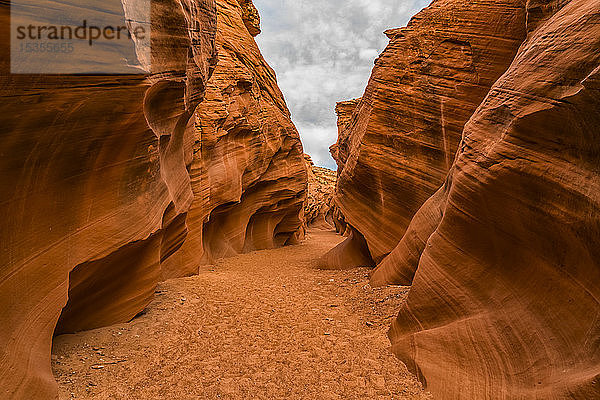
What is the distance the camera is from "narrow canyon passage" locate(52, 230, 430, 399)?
4.10 m

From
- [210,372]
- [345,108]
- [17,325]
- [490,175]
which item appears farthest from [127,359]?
[345,108]

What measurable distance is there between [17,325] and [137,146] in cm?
244

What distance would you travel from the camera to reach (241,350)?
5164 millimetres

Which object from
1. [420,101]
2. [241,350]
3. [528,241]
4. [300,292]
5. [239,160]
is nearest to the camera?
[528,241]

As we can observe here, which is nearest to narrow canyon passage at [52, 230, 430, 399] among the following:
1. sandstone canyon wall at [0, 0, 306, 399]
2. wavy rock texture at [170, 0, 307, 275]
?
sandstone canyon wall at [0, 0, 306, 399]

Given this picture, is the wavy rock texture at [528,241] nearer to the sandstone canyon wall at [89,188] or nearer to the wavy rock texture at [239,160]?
the sandstone canyon wall at [89,188]

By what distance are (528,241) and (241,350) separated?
3.94m

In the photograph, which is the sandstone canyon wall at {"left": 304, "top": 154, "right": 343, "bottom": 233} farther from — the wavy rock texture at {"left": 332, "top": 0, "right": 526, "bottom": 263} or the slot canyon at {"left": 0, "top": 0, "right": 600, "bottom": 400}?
the slot canyon at {"left": 0, "top": 0, "right": 600, "bottom": 400}

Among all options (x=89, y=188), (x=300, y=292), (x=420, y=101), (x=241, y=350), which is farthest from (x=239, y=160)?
(x=89, y=188)

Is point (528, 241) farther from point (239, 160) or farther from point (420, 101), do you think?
point (239, 160)

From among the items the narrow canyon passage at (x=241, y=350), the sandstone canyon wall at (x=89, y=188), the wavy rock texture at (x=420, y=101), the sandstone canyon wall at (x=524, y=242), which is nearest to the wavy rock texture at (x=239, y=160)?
the sandstone canyon wall at (x=89, y=188)

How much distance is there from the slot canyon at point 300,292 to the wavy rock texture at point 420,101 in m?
0.06

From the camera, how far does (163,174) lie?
20.0 ft

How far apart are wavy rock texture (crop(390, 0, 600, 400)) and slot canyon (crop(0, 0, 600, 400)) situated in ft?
0.06
